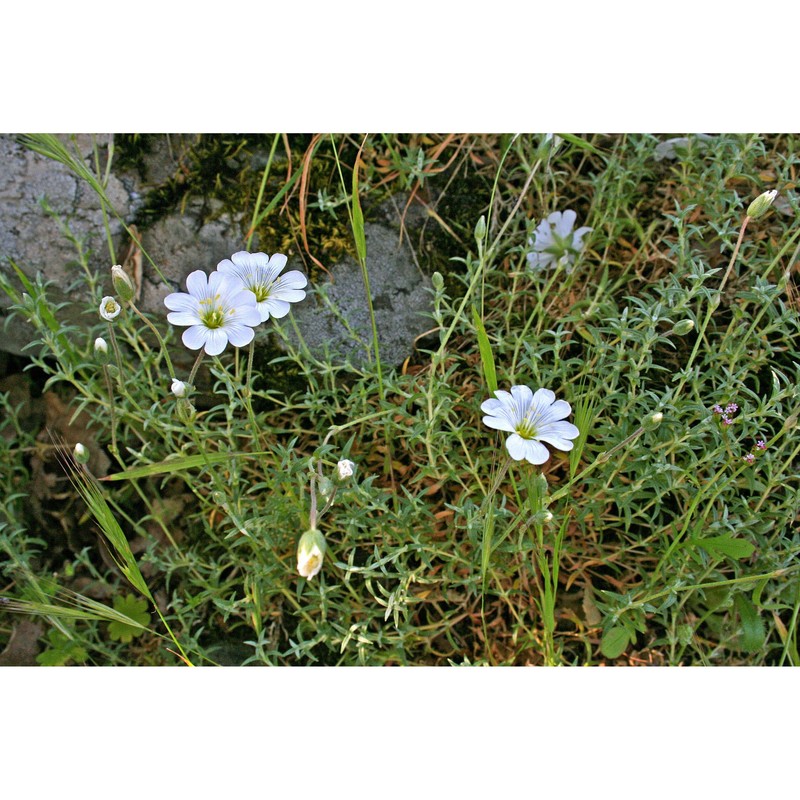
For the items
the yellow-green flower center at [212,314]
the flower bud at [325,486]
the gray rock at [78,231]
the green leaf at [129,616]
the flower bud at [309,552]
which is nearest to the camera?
the flower bud at [309,552]

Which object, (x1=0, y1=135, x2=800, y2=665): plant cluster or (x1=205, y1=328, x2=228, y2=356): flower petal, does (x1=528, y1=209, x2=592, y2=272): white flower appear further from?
(x1=205, y1=328, x2=228, y2=356): flower petal

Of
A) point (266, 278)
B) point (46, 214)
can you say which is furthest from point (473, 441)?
point (46, 214)

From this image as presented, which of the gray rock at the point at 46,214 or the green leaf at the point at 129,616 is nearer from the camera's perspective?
the green leaf at the point at 129,616

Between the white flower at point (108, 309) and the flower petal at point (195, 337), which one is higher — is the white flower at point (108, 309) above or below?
above

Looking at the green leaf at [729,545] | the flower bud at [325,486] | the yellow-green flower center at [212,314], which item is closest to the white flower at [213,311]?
the yellow-green flower center at [212,314]

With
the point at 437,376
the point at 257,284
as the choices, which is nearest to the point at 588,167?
the point at 437,376

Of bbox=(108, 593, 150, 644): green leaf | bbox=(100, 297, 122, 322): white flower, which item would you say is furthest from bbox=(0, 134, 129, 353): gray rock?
bbox=(108, 593, 150, 644): green leaf

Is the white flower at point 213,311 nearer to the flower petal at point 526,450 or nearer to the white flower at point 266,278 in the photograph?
the white flower at point 266,278

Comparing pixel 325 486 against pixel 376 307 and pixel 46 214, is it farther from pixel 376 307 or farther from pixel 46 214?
pixel 46 214
